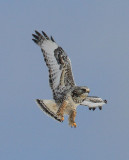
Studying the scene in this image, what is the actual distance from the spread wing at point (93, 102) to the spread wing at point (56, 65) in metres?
1.93

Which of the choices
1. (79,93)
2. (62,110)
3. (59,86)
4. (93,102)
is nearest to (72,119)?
(62,110)

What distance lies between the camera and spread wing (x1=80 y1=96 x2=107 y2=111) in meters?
17.9

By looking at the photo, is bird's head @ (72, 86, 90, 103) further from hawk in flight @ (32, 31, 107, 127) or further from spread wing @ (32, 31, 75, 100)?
spread wing @ (32, 31, 75, 100)

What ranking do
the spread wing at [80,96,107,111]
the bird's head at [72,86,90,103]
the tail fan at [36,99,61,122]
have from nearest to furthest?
the bird's head at [72,86,90,103] → the tail fan at [36,99,61,122] → the spread wing at [80,96,107,111]

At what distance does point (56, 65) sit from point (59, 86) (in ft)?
2.83

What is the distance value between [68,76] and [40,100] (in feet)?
4.62

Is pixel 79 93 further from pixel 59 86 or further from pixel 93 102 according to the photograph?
pixel 93 102

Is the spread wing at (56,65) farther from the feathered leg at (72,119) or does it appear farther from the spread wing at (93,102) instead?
the spread wing at (93,102)

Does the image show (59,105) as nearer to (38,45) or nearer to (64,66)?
(64,66)

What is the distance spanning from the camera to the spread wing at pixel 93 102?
17.9 m

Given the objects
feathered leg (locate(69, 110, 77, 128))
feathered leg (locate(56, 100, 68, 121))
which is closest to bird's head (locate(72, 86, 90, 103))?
feathered leg (locate(56, 100, 68, 121))

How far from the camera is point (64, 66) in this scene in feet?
53.8

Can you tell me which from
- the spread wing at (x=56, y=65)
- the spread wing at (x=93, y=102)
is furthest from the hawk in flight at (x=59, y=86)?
the spread wing at (x=93, y=102)

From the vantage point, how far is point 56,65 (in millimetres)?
16547
